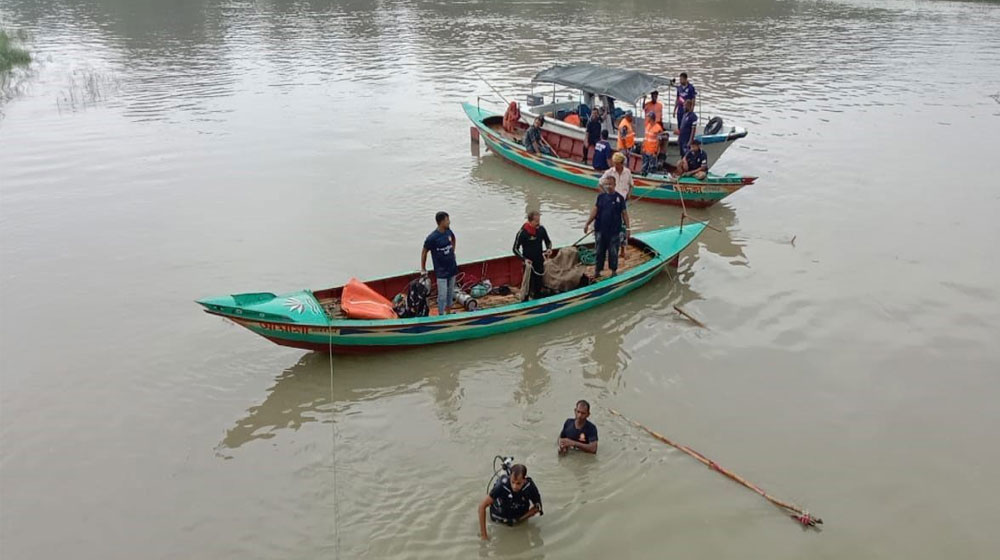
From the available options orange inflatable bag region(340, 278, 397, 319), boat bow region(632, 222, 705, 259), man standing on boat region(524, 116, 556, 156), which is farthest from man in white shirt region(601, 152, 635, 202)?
orange inflatable bag region(340, 278, 397, 319)

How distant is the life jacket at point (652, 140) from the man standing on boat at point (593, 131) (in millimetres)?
1127

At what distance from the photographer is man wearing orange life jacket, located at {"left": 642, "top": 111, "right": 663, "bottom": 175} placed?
1584cm

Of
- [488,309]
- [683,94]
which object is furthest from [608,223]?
[683,94]

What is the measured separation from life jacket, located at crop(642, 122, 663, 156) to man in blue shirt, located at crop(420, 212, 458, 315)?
7172mm

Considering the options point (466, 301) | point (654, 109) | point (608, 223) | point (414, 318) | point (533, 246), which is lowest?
point (466, 301)

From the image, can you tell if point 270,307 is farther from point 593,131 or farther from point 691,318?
point 593,131

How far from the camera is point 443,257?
10.0m

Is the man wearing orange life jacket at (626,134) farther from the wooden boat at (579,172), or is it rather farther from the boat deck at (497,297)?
the boat deck at (497,297)

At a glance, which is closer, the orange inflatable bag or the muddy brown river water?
the muddy brown river water

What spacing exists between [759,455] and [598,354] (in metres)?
2.82

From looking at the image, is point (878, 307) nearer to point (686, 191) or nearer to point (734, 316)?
point (734, 316)

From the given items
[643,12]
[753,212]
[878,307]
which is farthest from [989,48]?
[878,307]

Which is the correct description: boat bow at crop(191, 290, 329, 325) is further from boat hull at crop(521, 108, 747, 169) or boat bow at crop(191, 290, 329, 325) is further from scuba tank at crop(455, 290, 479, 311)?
boat hull at crop(521, 108, 747, 169)

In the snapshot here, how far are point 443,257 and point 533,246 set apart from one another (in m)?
1.39
